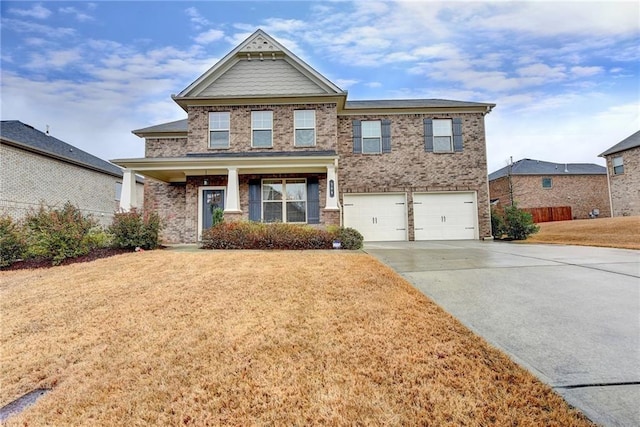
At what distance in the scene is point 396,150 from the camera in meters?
14.4

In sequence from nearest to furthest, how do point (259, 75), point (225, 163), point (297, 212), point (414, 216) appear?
point (225, 163), point (297, 212), point (259, 75), point (414, 216)

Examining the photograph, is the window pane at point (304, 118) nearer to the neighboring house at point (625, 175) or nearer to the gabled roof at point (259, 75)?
the gabled roof at point (259, 75)

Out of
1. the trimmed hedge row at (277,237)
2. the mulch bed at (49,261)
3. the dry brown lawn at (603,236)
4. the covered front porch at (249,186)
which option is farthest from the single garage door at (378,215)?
the mulch bed at (49,261)

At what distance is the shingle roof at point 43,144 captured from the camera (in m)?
15.3

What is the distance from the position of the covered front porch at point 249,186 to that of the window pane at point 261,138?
61 centimetres

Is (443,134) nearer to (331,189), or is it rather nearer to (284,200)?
(331,189)

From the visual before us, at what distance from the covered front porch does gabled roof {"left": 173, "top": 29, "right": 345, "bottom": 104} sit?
9.55ft

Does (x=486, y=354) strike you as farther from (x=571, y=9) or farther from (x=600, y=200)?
(x=600, y=200)

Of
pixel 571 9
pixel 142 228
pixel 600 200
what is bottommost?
pixel 142 228

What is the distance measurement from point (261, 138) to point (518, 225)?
11.6m

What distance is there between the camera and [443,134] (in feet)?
47.6

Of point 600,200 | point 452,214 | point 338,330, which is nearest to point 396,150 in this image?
point 452,214

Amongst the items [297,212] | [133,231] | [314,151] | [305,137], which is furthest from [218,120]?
[133,231]

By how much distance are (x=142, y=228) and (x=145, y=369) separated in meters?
8.15
